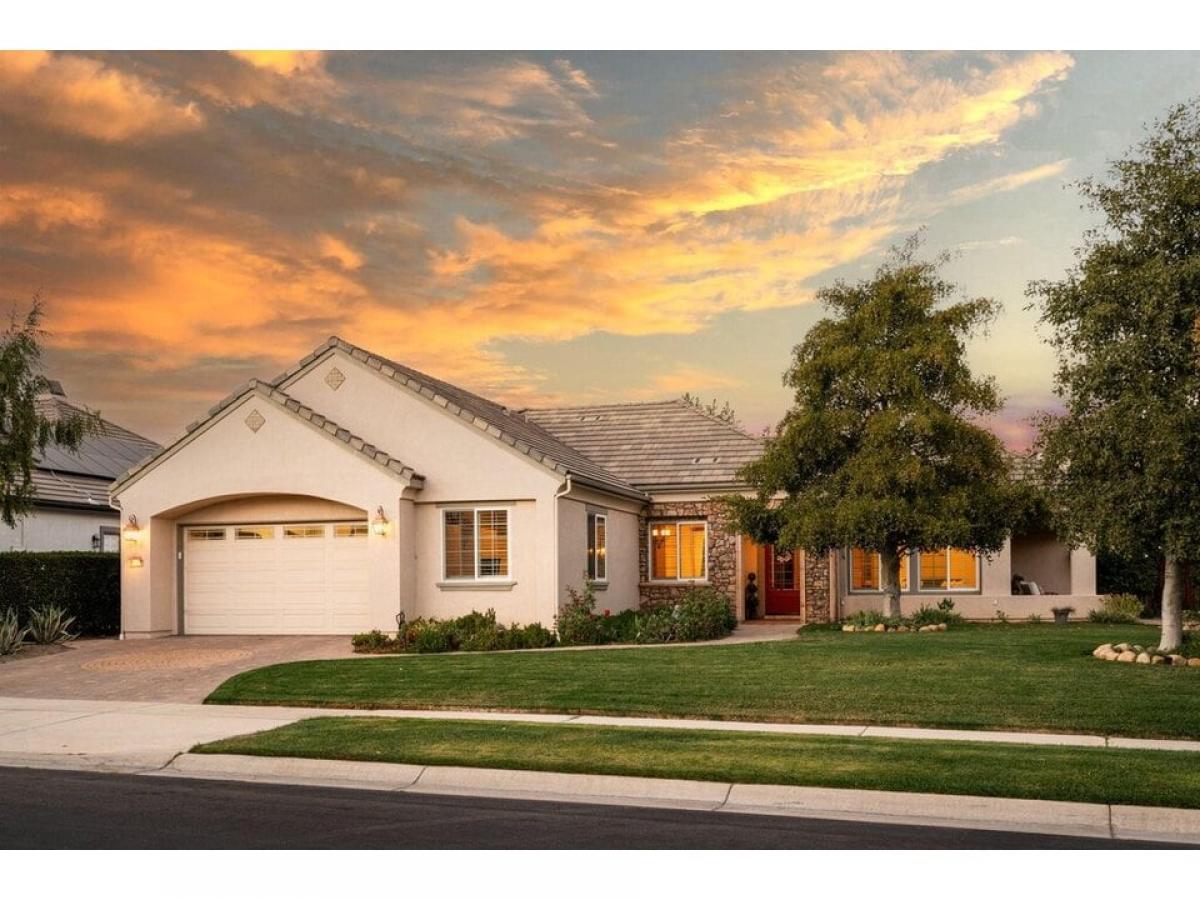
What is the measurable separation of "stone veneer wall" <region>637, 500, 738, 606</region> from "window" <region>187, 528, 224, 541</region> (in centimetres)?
981

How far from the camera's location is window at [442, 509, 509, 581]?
23.3 metres

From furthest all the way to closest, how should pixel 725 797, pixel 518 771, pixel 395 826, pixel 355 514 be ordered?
1. pixel 355 514
2. pixel 518 771
3. pixel 725 797
4. pixel 395 826

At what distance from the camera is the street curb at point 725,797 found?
851cm

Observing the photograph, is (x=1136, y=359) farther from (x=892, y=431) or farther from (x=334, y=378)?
(x=334, y=378)

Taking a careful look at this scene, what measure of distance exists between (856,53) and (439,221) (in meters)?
9.29

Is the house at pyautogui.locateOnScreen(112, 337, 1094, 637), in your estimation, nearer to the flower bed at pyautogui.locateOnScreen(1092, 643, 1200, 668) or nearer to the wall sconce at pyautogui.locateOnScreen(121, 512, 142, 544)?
the wall sconce at pyautogui.locateOnScreen(121, 512, 142, 544)

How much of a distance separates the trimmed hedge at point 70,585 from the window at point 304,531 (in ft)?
14.3

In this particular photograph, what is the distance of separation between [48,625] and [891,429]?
684 inches

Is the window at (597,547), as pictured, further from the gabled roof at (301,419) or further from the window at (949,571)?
the window at (949,571)

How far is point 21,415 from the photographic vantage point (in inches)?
874

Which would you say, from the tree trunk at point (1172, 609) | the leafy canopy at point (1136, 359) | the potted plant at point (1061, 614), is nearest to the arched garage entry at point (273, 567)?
the leafy canopy at point (1136, 359)

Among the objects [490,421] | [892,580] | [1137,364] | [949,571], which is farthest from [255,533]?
[1137,364]

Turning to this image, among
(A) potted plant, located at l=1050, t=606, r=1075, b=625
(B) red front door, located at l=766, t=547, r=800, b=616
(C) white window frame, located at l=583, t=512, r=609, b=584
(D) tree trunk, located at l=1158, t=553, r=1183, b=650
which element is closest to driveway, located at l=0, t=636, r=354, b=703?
(C) white window frame, located at l=583, t=512, r=609, b=584

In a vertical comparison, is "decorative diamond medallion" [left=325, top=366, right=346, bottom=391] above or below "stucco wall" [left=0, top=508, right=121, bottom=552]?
above
